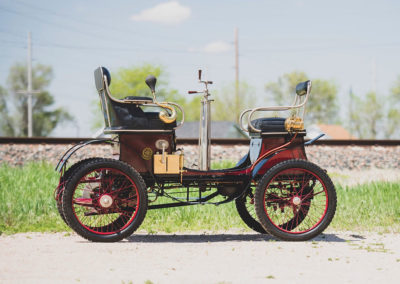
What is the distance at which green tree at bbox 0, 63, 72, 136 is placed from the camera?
61.0m

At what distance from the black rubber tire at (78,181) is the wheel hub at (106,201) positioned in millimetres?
327

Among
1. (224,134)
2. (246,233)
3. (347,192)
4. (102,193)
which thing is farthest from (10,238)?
(224,134)

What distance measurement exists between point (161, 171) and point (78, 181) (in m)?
0.98


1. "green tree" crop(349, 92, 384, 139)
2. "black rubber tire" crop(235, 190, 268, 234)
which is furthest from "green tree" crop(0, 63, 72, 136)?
"black rubber tire" crop(235, 190, 268, 234)

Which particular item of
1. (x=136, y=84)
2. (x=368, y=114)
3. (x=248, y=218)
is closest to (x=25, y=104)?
(x=136, y=84)

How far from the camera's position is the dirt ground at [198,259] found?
16.8ft

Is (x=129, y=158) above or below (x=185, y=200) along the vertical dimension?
above

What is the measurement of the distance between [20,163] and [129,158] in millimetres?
11096

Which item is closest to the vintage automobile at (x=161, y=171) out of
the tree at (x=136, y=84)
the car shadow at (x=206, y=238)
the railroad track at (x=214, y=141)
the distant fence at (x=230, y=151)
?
the car shadow at (x=206, y=238)

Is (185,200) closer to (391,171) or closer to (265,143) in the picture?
(265,143)

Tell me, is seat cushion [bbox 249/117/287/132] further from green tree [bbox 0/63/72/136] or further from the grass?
green tree [bbox 0/63/72/136]

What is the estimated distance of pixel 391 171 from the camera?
1712 centimetres

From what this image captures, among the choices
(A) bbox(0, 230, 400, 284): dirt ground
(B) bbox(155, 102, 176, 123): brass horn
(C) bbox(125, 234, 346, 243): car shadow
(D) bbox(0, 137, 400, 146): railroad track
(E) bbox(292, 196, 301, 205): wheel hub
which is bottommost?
(C) bbox(125, 234, 346, 243): car shadow

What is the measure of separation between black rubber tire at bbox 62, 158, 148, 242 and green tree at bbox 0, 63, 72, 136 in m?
56.4
